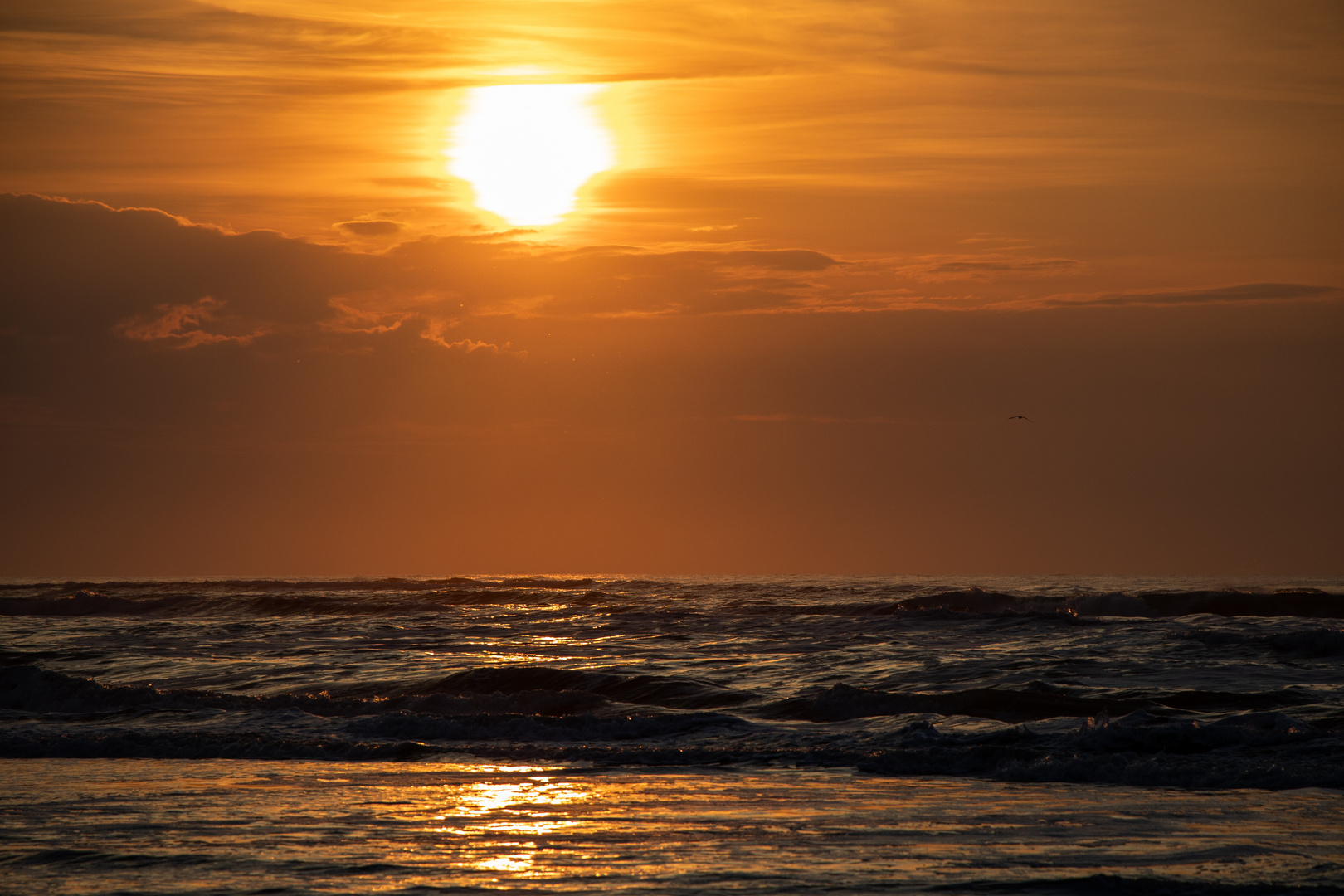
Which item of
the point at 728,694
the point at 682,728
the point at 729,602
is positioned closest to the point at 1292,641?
the point at 728,694

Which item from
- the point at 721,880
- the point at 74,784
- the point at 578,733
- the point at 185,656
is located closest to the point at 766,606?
A: the point at 185,656

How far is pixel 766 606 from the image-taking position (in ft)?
143

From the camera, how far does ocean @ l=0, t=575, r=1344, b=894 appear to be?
8.19 m

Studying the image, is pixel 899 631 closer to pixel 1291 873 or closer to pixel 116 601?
pixel 1291 873

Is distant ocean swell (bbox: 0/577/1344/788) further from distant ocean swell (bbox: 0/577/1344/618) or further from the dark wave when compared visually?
distant ocean swell (bbox: 0/577/1344/618)

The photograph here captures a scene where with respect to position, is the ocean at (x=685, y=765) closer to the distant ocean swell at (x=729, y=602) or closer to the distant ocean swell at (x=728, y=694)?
the distant ocean swell at (x=728, y=694)

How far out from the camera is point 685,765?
1336cm

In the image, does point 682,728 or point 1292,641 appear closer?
point 682,728

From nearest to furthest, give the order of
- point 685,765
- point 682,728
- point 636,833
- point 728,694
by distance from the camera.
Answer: point 636,833, point 685,765, point 682,728, point 728,694

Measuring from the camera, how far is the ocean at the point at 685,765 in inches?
322

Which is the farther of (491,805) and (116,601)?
(116,601)

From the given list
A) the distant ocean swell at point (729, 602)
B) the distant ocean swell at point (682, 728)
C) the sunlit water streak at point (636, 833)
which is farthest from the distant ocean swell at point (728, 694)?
the distant ocean swell at point (729, 602)

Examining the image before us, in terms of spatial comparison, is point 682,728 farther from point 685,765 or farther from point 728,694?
point 728,694

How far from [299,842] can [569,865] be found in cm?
232
